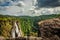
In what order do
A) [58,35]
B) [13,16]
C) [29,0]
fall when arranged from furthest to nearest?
[13,16]
[29,0]
[58,35]

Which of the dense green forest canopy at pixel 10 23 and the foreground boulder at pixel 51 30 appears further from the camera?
the dense green forest canopy at pixel 10 23

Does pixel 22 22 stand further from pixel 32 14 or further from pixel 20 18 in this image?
pixel 32 14

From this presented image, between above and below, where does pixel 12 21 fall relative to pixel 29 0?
below

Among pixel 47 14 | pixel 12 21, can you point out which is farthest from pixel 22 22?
→ pixel 47 14

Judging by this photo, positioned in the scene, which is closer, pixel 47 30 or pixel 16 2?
pixel 47 30

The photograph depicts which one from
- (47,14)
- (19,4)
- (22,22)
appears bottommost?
(22,22)

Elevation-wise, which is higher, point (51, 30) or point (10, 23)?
point (51, 30)

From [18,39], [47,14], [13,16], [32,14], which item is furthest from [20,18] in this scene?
[18,39]

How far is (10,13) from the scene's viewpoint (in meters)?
6.95

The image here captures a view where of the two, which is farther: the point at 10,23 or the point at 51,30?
the point at 10,23

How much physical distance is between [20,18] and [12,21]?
628 mm

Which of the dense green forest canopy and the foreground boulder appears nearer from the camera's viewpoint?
the foreground boulder

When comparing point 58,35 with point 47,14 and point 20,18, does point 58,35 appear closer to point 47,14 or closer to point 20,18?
point 47,14

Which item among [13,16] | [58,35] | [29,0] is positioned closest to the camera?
[58,35]
